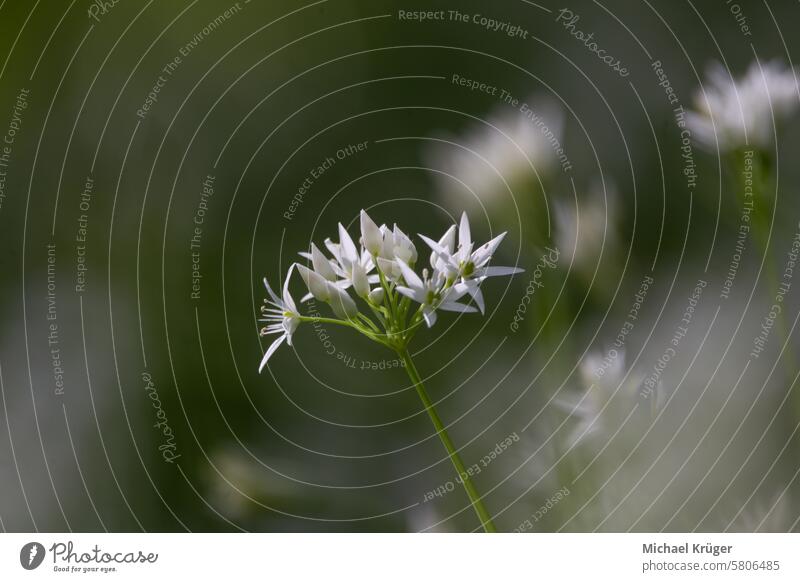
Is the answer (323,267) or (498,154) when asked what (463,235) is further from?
(498,154)

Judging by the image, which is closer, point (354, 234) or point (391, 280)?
point (391, 280)

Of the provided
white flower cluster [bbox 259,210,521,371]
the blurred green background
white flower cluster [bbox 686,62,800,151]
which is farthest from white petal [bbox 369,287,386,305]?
white flower cluster [bbox 686,62,800,151]

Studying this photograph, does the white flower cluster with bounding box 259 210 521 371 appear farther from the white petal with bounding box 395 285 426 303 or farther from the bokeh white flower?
the bokeh white flower

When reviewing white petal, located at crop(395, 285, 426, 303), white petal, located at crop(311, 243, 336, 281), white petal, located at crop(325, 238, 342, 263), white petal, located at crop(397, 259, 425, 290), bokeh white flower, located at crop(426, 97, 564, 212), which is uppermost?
bokeh white flower, located at crop(426, 97, 564, 212)

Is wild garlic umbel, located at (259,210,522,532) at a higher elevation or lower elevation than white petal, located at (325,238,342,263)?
lower

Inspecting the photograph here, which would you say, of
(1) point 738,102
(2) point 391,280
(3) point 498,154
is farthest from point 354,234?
(1) point 738,102

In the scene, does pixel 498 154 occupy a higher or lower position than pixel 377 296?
higher

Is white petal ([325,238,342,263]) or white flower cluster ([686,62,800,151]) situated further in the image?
white flower cluster ([686,62,800,151])

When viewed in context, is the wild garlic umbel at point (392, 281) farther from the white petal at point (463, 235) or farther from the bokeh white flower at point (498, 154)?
the bokeh white flower at point (498, 154)

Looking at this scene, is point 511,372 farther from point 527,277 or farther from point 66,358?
point 66,358
